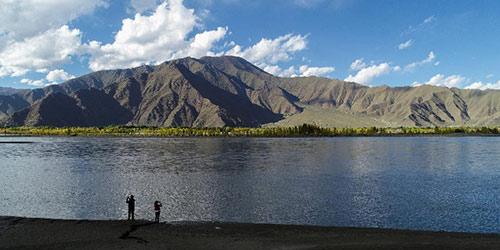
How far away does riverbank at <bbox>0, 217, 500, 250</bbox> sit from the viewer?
3491 centimetres

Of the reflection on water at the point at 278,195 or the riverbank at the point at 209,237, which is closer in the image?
the riverbank at the point at 209,237

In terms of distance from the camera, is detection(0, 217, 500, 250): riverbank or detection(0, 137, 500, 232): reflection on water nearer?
detection(0, 217, 500, 250): riverbank

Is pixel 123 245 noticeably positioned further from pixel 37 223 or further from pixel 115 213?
pixel 115 213

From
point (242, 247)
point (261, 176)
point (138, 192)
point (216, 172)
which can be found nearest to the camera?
point (242, 247)

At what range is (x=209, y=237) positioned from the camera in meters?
38.4

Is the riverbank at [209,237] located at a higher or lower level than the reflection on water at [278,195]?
higher

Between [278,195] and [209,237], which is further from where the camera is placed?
[278,195]

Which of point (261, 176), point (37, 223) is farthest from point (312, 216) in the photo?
point (261, 176)

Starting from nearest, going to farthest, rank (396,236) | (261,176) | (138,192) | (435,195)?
1. (396,236)
2. (435,195)
3. (138,192)
4. (261,176)

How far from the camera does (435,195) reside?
66.9 metres

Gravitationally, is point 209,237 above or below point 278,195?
above

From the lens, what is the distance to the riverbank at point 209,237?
34.9 m

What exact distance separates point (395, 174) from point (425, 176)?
A: 7.30m

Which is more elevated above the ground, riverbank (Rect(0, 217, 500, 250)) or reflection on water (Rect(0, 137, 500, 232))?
riverbank (Rect(0, 217, 500, 250))
